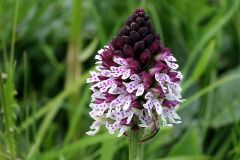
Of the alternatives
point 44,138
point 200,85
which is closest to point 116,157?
point 44,138

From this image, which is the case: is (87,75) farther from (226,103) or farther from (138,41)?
(138,41)

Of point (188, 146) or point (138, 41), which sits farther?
point (188, 146)

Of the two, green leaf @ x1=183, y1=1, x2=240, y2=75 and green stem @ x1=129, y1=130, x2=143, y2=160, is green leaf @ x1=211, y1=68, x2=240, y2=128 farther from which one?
green stem @ x1=129, y1=130, x2=143, y2=160

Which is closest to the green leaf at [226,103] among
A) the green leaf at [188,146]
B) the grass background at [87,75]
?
the grass background at [87,75]

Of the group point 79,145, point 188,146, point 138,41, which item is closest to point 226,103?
point 188,146

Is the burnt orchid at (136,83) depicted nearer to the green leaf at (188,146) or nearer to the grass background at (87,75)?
the grass background at (87,75)

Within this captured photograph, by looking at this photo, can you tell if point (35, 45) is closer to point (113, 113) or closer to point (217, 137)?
point (217, 137)
